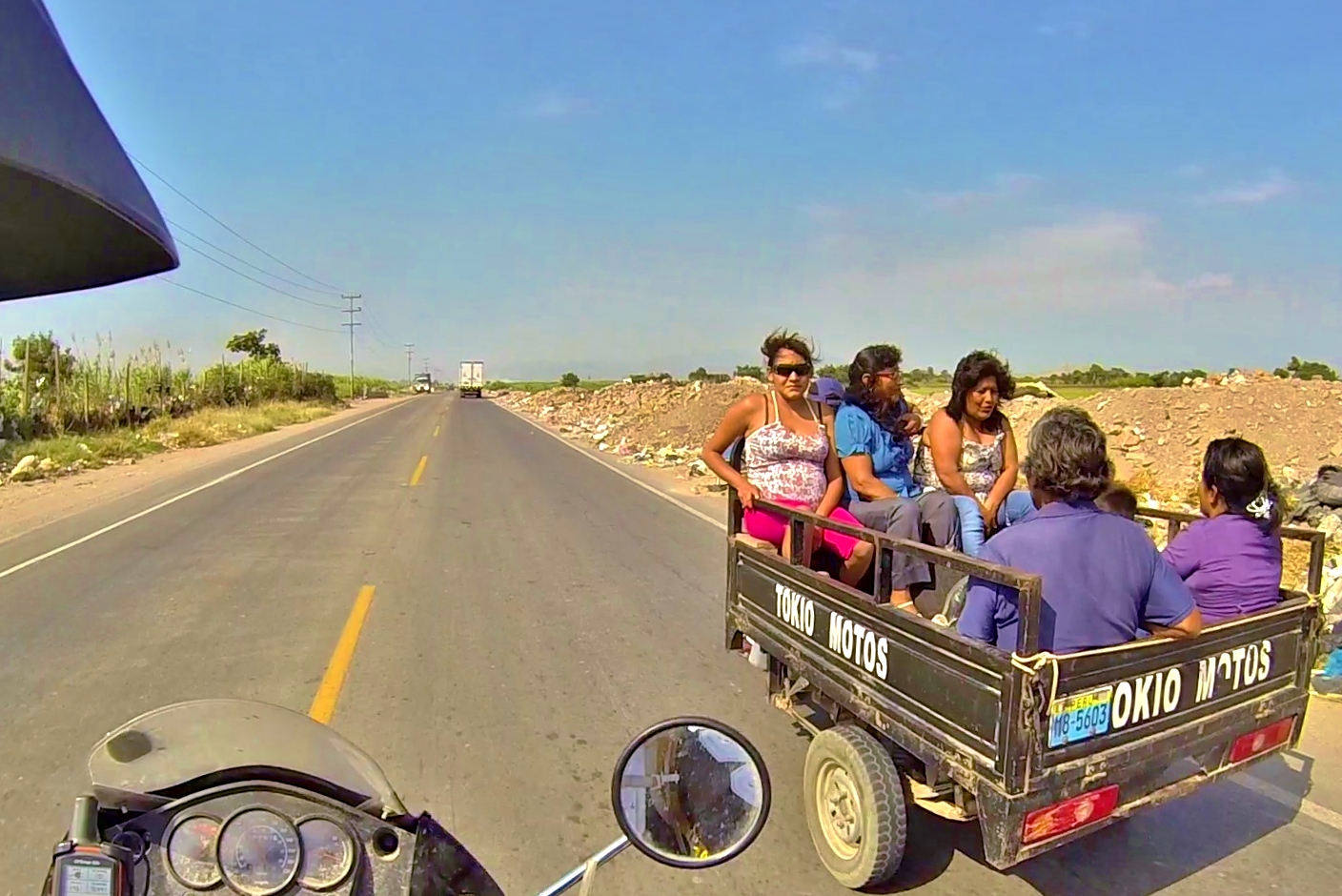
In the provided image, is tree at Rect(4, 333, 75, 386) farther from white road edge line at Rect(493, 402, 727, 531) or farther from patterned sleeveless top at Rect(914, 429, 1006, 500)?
patterned sleeveless top at Rect(914, 429, 1006, 500)

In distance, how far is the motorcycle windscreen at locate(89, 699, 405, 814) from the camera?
1.63 metres

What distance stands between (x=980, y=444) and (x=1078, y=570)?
2.14 meters

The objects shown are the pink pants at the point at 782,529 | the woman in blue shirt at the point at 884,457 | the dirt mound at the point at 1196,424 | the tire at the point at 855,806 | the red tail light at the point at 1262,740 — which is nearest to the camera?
the tire at the point at 855,806

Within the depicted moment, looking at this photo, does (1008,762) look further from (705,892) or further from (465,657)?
(465,657)

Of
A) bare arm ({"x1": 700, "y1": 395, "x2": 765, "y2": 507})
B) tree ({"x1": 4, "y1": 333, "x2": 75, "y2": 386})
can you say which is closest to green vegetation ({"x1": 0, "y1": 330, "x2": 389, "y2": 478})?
Answer: tree ({"x1": 4, "y1": 333, "x2": 75, "y2": 386})

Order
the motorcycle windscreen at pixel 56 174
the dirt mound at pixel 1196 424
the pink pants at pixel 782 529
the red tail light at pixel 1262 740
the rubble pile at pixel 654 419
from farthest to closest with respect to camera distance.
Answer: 1. the rubble pile at pixel 654 419
2. the dirt mound at pixel 1196 424
3. the pink pants at pixel 782 529
4. the red tail light at pixel 1262 740
5. the motorcycle windscreen at pixel 56 174

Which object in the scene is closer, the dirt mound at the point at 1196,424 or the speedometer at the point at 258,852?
the speedometer at the point at 258,852

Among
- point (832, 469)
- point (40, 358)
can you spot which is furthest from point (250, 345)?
point (832, 469)

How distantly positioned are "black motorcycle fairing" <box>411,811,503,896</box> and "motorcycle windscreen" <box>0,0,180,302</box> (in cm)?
120

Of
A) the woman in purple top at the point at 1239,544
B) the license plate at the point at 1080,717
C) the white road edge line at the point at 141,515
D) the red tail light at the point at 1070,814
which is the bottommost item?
the white road edge line at the point at 141,515

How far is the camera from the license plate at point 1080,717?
2.61 metres

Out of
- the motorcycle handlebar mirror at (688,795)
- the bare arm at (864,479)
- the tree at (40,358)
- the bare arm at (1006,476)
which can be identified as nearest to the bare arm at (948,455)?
the bare arm at (1006,476)

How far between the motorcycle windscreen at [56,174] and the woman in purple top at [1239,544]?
12.4ft

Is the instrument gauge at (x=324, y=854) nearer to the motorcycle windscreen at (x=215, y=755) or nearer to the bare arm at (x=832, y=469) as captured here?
the motorcycle windscreen at (x=215, y=755)
